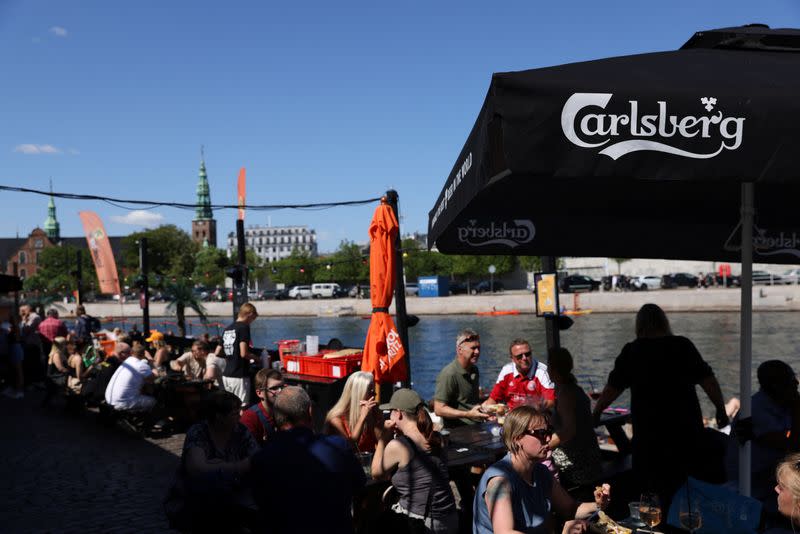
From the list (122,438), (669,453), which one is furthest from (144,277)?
(669,453)

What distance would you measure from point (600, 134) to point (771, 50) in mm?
1240

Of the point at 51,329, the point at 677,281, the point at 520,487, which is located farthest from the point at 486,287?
the point at 520,487

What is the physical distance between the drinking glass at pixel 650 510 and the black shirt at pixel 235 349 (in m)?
5.87

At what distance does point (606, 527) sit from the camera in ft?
10.1

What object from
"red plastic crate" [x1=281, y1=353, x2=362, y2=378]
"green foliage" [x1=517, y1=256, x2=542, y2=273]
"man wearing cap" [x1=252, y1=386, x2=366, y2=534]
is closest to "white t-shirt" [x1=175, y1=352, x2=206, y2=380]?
"red plastic crate" [x1=281, y1=353, x2=362, y2=378]

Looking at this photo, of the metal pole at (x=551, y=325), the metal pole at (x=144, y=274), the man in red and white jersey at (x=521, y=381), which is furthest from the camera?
the metal pole at (x=144, y=274)

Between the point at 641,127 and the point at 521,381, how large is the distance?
396 cm

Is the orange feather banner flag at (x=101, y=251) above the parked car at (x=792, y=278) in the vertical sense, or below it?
above

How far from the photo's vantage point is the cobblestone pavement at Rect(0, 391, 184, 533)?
5.80 m

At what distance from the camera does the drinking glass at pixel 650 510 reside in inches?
123

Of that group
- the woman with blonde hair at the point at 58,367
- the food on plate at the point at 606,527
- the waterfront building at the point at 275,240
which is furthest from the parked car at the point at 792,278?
the waterfront building at the point at 275,240

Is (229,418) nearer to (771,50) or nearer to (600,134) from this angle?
(600,134)

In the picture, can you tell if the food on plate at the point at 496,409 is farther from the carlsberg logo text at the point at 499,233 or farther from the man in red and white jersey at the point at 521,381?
the carlsberg logo text at the point at 499,233

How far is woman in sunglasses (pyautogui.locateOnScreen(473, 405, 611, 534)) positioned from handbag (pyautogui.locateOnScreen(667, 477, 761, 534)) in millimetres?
493
